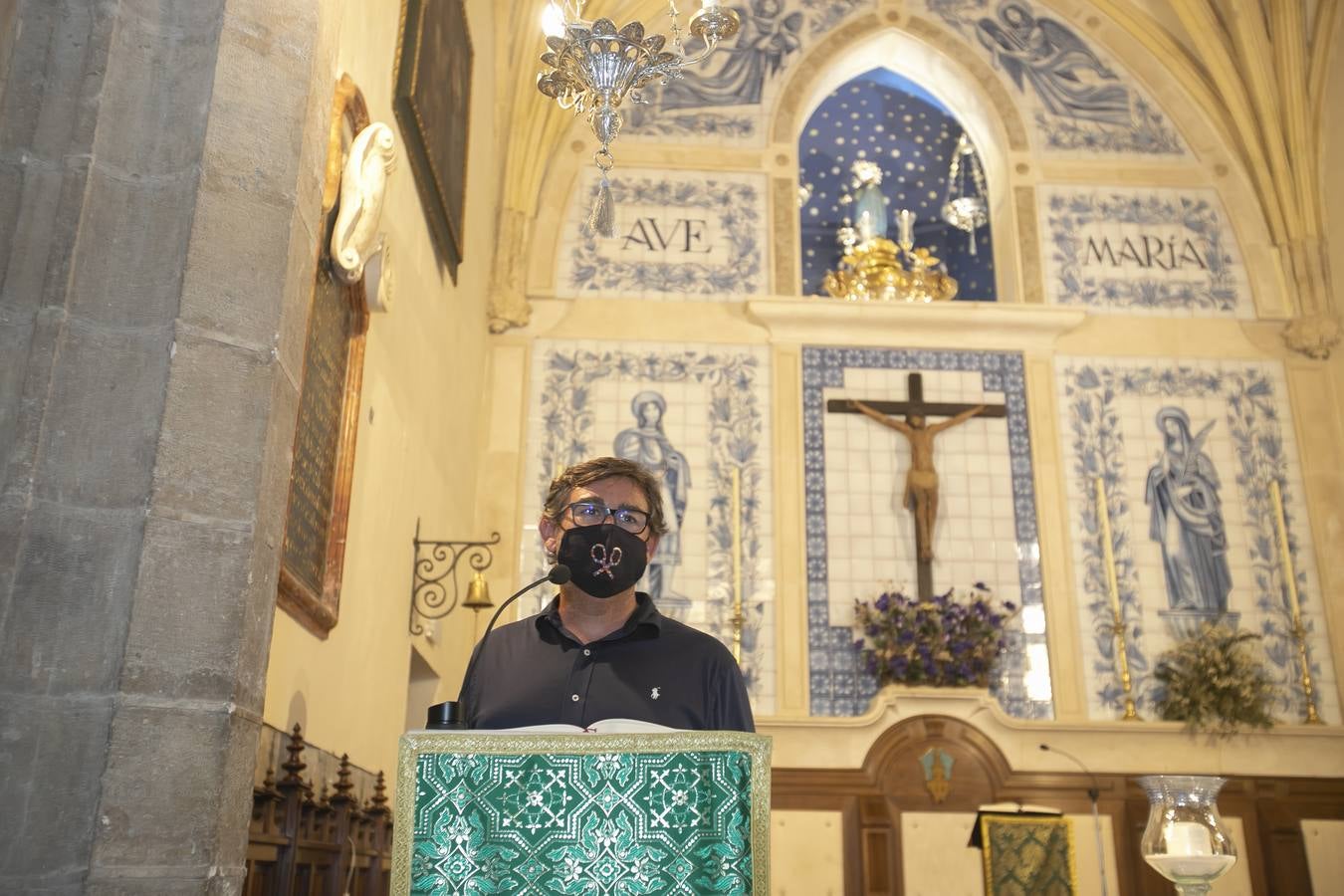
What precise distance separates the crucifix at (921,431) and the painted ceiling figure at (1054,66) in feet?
9.74

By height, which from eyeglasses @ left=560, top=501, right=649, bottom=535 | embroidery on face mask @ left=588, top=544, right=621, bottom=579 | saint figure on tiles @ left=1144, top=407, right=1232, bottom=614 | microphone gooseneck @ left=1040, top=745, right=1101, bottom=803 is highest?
saint figure on tiles @ left=1144, top=407, right=1232, bottom=614

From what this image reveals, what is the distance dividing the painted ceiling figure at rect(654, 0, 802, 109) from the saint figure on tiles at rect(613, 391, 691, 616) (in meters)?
2.78

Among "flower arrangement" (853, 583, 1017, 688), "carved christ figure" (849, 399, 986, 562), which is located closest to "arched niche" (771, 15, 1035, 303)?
"carved christ figure" (849, 399, 986, 562)

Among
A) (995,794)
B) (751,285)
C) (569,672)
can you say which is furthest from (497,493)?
(569,672)

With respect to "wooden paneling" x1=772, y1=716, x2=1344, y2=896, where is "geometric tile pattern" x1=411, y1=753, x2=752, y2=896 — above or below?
below

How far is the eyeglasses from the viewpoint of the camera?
8.72 ft

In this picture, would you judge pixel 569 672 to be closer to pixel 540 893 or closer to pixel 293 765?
pixel 540 893

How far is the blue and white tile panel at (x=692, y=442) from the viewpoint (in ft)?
31.1

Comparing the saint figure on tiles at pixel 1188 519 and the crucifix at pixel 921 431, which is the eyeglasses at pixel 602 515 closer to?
the crucifix at pixel 921 431

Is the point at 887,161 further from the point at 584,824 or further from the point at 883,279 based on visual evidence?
the point at 584,824

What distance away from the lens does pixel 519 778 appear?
2.00 m

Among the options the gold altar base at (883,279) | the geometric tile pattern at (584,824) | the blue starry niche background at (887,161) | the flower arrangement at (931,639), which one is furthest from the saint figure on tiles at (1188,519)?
the geometric tile pattern at (584,824)

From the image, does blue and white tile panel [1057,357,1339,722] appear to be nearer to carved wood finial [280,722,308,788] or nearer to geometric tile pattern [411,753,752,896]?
carved wood finial [280,722,308,788]

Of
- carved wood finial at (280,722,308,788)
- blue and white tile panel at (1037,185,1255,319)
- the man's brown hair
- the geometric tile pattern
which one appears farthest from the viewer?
blue and white tile panel at (1037,185,1255,319)
